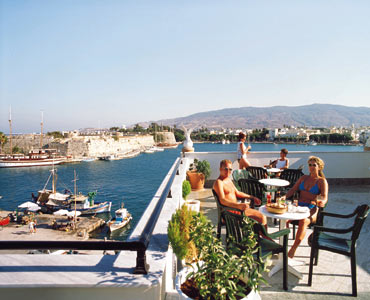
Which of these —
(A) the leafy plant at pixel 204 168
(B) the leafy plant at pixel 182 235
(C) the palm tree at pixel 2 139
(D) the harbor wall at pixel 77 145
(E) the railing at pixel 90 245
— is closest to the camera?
(E) the railing at pixel 90 245

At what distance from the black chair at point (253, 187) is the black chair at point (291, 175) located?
1.36m

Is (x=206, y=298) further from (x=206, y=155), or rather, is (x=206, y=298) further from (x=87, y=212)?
(x=87, y=212)

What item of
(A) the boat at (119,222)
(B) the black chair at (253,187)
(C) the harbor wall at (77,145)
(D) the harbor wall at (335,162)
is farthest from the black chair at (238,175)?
(C) the harbor wall at (77,145)

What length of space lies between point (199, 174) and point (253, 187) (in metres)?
2.49

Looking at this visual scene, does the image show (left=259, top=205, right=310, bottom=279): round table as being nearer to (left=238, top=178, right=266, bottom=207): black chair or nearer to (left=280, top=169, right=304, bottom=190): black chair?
(left=238, top=178, right=266, bottom=207): black chair

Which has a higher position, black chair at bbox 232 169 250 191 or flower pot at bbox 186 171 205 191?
black chair at bbox 232 169 250 191

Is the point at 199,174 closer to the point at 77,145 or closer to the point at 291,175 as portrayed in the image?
the point at 291,175

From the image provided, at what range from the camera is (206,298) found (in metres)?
1.72

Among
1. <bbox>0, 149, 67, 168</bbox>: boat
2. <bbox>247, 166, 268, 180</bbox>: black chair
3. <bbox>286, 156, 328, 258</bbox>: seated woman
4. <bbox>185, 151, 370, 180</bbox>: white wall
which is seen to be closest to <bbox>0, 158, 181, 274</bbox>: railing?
<bbox>286, 156, 328, 258</bbox>: seated woman

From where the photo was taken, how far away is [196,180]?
6871mm

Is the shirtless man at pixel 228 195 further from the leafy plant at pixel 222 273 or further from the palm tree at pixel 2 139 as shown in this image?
the palm tree at pixel 2 139

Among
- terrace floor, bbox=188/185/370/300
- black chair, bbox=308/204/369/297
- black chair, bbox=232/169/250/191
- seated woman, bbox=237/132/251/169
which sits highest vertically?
seated woman, bbox=237/132/251/169

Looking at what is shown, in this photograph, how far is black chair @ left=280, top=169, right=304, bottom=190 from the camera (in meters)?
5.48

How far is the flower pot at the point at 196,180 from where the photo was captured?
6840mm
